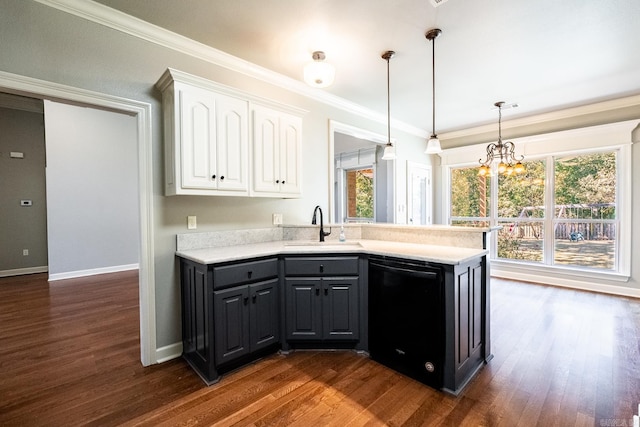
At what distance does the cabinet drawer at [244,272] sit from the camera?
7.23 ft

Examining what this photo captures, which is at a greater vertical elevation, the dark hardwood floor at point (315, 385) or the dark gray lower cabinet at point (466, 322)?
the dark gray lower cabinet at point (466, 322)

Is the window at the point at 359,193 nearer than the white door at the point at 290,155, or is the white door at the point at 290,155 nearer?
the white door at the point at 290,155

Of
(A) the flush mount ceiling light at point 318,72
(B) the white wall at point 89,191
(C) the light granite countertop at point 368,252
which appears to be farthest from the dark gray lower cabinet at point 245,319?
(B) the white wall at point 89,191

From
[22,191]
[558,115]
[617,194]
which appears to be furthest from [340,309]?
[22,191]

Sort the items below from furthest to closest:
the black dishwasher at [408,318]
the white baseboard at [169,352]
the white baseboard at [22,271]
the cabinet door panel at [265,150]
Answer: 1. the white baseboard at [22,271]
2. the cabinet door panel at [265,150]
3. the white baseboard at [169,352]
4. the black dishwasher at [408,318]

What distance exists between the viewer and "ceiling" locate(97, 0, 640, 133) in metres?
2.26

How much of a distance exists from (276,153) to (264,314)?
1.54m

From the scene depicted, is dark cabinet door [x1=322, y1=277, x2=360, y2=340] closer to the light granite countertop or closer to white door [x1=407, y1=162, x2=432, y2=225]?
the light granite countertop

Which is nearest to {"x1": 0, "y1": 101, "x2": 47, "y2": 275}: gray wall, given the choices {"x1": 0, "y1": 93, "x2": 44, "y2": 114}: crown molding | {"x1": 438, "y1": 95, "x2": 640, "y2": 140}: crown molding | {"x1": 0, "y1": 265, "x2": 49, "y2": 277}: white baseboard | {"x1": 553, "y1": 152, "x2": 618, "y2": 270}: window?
{"x1": 0, "y1": 265, "x2": 49, "y2": 277}: white baseboard

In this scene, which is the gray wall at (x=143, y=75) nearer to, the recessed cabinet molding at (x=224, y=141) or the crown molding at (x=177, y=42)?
the crown molding at (x=177, y=42)

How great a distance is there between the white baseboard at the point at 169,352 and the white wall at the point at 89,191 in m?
4.12

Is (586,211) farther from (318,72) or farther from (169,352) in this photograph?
(169,352)

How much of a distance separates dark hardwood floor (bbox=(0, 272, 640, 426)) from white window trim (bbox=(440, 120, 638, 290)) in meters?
1.38

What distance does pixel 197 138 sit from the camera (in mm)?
2412
